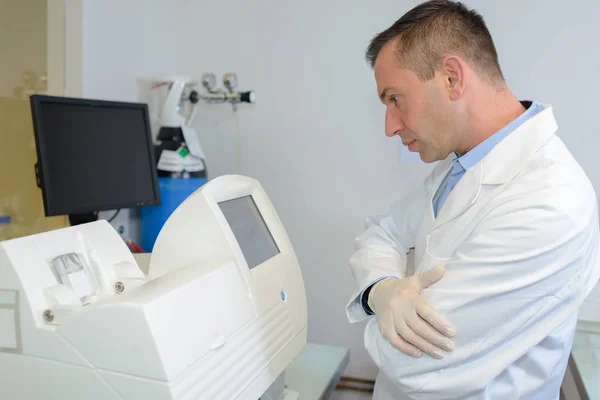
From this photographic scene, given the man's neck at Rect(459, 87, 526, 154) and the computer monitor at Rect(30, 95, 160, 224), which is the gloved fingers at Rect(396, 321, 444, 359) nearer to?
the man's neck at Rect(459, 87, 526, 154)

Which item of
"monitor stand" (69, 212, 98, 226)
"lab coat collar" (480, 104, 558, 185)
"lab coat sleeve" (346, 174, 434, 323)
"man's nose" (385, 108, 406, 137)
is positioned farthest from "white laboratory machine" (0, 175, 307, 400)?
"monitor stand" (69, 212, 98, 226)

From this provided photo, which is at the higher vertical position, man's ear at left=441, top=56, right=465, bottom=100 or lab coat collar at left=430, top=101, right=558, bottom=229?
man's ear at left=441, top=56, right=465, bottom=100

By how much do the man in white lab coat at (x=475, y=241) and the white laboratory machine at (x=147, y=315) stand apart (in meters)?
0.23

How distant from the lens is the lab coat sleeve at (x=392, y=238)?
116 centimetres

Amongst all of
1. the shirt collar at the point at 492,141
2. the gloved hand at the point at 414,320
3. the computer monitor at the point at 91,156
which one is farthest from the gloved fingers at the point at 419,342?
the computer monitor at the point at 91,156

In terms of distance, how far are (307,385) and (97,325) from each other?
0.68m

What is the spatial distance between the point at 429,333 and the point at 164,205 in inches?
46.8

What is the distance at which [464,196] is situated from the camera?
3.26ft

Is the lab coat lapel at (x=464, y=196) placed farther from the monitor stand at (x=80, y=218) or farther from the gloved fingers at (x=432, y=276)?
the monitor stand at (x=80, y=218)

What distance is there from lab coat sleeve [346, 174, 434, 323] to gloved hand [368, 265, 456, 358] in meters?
0.21

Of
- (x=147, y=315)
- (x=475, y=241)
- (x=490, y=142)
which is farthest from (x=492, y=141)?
(x=147, y=315)

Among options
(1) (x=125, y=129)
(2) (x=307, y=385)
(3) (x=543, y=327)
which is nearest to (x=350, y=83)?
(1) (x=125, y=129)

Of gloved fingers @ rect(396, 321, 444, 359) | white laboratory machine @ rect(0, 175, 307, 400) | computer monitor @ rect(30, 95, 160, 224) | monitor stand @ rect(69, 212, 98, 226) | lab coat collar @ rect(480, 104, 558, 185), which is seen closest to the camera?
white laboratory machine @ rect(0, 175, 307, 400)

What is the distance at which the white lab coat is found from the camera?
2.59ft
